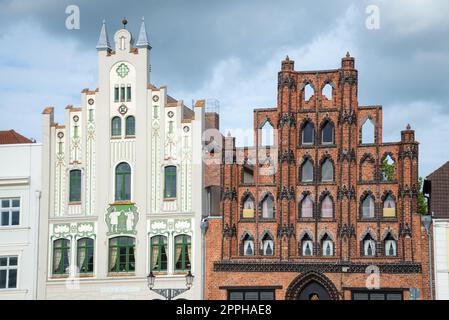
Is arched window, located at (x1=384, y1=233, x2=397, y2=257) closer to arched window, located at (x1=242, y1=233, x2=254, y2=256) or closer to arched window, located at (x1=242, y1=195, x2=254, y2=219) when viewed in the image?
arched window, located at (x1=242, y1=233, x2=254, y2=256)

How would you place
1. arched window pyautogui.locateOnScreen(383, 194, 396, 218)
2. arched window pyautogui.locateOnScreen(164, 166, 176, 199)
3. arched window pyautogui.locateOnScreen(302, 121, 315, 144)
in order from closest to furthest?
arched window pyautogui.locateOnScreen(383, 194, 396, 218)
arched window pyautogui.locateOnScreen(302, 121, 315, 144)
arched window pyautogui.locateOnScreen(164, 166, 176, 199)

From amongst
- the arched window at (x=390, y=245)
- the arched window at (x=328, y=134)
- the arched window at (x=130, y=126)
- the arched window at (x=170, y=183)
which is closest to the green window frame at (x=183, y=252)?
the arched window at (x=170, y=183)

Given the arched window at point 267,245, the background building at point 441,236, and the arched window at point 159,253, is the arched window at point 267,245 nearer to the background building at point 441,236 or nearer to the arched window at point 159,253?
the arched window at point 159,253

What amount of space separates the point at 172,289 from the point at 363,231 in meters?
9.58

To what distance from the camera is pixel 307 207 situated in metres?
47.6

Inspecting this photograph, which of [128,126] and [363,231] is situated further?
[128,126]

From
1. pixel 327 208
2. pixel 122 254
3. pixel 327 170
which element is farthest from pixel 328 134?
pixel 122 254

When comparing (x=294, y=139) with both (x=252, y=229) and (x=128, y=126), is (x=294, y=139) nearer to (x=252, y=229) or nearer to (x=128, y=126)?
(x=252, y=229)

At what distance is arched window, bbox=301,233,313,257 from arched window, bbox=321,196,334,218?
132cm

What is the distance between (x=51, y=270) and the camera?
49344 millimetres

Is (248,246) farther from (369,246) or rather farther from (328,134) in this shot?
(328,134)

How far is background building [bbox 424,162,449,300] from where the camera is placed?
45.0 m

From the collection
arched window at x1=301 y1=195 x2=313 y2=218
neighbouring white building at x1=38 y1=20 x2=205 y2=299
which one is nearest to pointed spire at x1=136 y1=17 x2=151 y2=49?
neighbouring white building at x1=38 y1=20 x2=205 y2=299

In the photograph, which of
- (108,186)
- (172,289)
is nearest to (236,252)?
(172,289)
